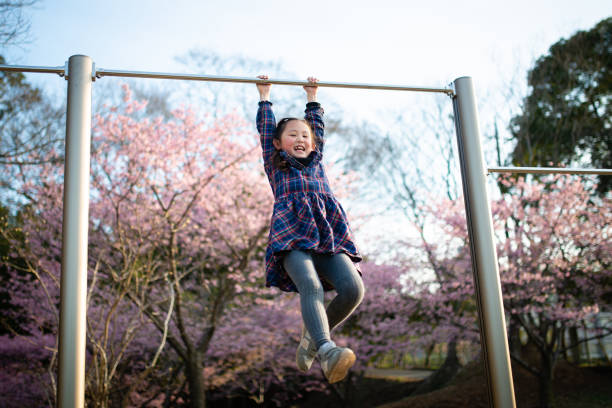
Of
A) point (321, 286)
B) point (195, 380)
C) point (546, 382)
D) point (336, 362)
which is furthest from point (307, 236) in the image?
point (546, 382)

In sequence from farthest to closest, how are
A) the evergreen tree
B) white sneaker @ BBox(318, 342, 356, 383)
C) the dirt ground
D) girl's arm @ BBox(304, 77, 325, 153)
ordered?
the evergreen tree, the dirt ground, girl's arm @ BBox(304, 77, 325, 153), white sneaker @ BBox(318, 342, 356, 383)

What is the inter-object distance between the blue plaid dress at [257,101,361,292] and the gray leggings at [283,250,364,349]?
0.17 ft

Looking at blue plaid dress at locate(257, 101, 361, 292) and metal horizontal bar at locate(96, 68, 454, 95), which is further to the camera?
metal horizontal bar at locate(96, 68, 454, 95)

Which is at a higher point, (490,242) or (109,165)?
(109,165)

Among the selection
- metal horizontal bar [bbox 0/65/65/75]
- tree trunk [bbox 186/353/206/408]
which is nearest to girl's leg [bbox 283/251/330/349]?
metal horizontal bar [bbox 0/65/65/75]

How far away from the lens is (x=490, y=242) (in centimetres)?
242

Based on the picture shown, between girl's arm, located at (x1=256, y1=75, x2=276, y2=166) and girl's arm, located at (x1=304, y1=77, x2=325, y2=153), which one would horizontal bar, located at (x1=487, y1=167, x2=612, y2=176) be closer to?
girl's arm, located at (x1=304, y1=77, x2=325, y2=153)

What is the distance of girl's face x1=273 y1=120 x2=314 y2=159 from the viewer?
93.2 inches

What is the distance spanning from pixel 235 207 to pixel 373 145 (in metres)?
4.54

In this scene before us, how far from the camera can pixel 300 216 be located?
220 cm

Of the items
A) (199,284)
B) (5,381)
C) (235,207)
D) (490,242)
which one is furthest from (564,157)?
(5,381)

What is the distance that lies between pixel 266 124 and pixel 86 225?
0.90 meters

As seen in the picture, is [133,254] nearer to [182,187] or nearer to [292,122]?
[182,187]

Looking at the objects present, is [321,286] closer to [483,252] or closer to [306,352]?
[306,352]
